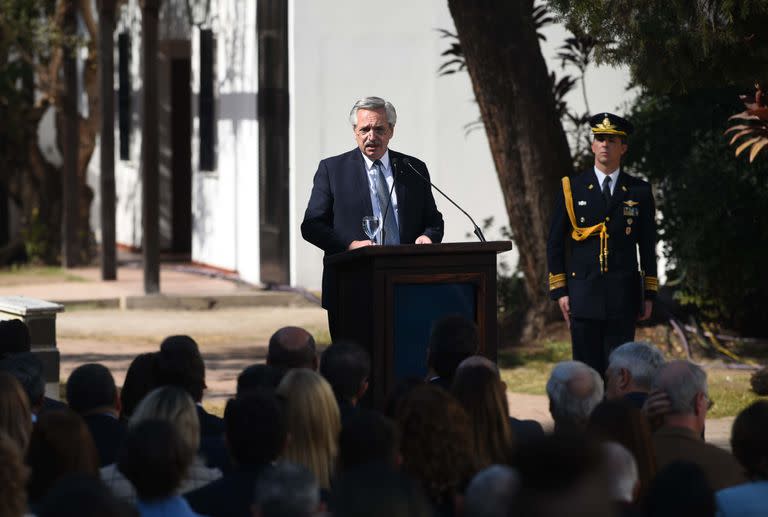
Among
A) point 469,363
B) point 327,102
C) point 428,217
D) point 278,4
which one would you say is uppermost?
point 278,4

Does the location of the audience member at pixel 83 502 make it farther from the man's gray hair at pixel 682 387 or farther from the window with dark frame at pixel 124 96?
the window with dark frame at pixel 124 96

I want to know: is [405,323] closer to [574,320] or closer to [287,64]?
[574,320]

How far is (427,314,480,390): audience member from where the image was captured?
605 centimetres

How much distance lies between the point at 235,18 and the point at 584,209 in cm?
1222

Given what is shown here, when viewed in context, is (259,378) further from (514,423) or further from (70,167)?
(70,167)

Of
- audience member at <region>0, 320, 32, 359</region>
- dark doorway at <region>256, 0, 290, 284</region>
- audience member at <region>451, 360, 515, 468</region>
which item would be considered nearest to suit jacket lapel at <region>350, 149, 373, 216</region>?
audience member at <region>0, 320, 32, 359</region>

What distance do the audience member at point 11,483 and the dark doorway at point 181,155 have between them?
20.7 meters

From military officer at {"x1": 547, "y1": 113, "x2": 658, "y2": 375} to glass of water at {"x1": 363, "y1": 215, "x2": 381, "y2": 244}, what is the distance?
4.41 feet

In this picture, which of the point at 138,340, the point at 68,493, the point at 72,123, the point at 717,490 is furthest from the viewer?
the point at 72,123

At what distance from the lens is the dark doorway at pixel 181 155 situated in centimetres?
2469

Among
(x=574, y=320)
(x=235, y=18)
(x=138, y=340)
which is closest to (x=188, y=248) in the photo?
(x=235, y=18)

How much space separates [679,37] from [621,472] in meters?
4.70

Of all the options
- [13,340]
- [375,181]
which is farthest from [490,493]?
[375,181]

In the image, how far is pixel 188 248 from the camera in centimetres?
2466
